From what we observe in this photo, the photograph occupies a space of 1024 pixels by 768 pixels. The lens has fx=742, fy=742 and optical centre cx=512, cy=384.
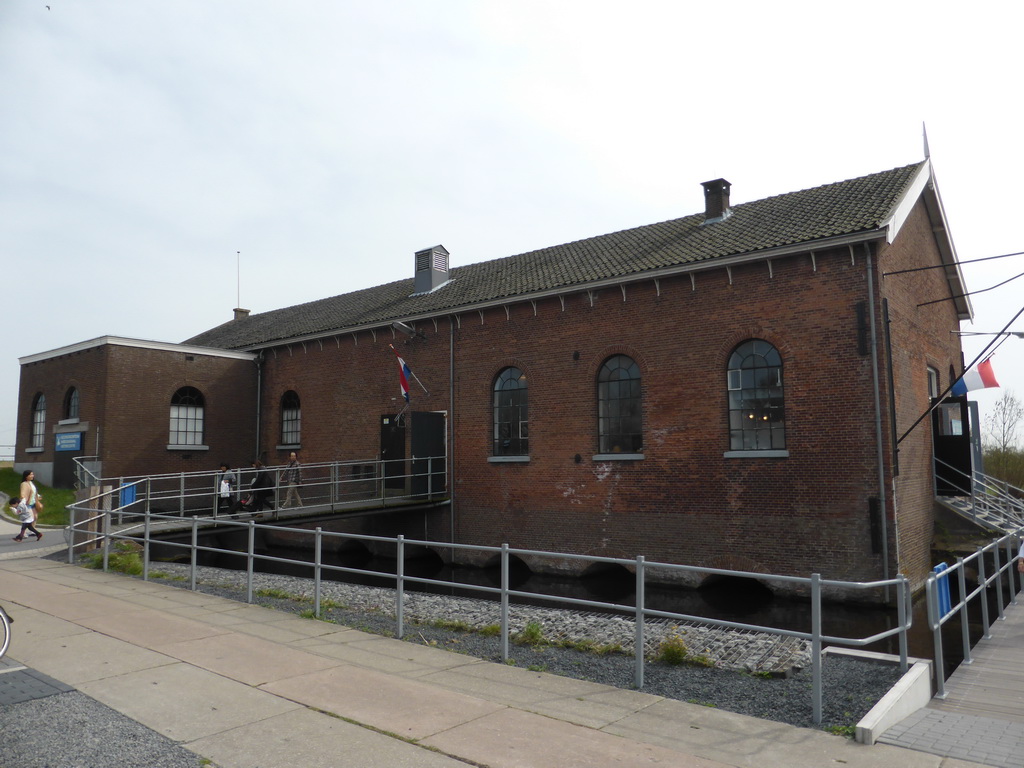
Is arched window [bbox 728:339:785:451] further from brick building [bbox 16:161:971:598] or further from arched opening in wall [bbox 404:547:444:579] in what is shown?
arched opening in wall [bbox 404:547:444:579]

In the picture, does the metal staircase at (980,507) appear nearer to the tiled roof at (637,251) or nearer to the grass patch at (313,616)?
the tiled roof at (637,251)

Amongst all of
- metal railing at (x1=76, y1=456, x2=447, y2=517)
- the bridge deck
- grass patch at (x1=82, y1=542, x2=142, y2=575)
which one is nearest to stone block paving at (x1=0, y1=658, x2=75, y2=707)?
grass patch at (x1=82, y1=542, x2=142, y2=575)

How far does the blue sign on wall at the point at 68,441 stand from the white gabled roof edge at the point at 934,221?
22.5 m

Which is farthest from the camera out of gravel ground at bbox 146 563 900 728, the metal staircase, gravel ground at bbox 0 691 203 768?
the metal staircase

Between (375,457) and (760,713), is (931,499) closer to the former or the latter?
(760,713)

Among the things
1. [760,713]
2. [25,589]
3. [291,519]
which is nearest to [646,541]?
[291,519]

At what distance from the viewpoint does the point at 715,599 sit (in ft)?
47.1

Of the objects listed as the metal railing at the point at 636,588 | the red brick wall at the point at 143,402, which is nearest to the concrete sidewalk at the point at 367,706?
the metal railing at the point at 636,588

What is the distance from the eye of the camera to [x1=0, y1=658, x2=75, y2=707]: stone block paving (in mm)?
5520

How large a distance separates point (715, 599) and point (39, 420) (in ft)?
78.2

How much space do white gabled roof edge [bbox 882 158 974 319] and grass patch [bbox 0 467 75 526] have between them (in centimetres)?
1921

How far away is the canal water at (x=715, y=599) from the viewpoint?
37.4ft

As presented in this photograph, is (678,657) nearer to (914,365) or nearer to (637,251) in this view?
(914,365)

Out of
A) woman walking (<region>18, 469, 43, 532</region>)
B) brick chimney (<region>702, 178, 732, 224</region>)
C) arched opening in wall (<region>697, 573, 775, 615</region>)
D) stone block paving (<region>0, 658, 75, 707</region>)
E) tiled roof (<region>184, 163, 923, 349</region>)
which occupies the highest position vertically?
brick chimney (<region>702, 178, 732, 224</region>)
